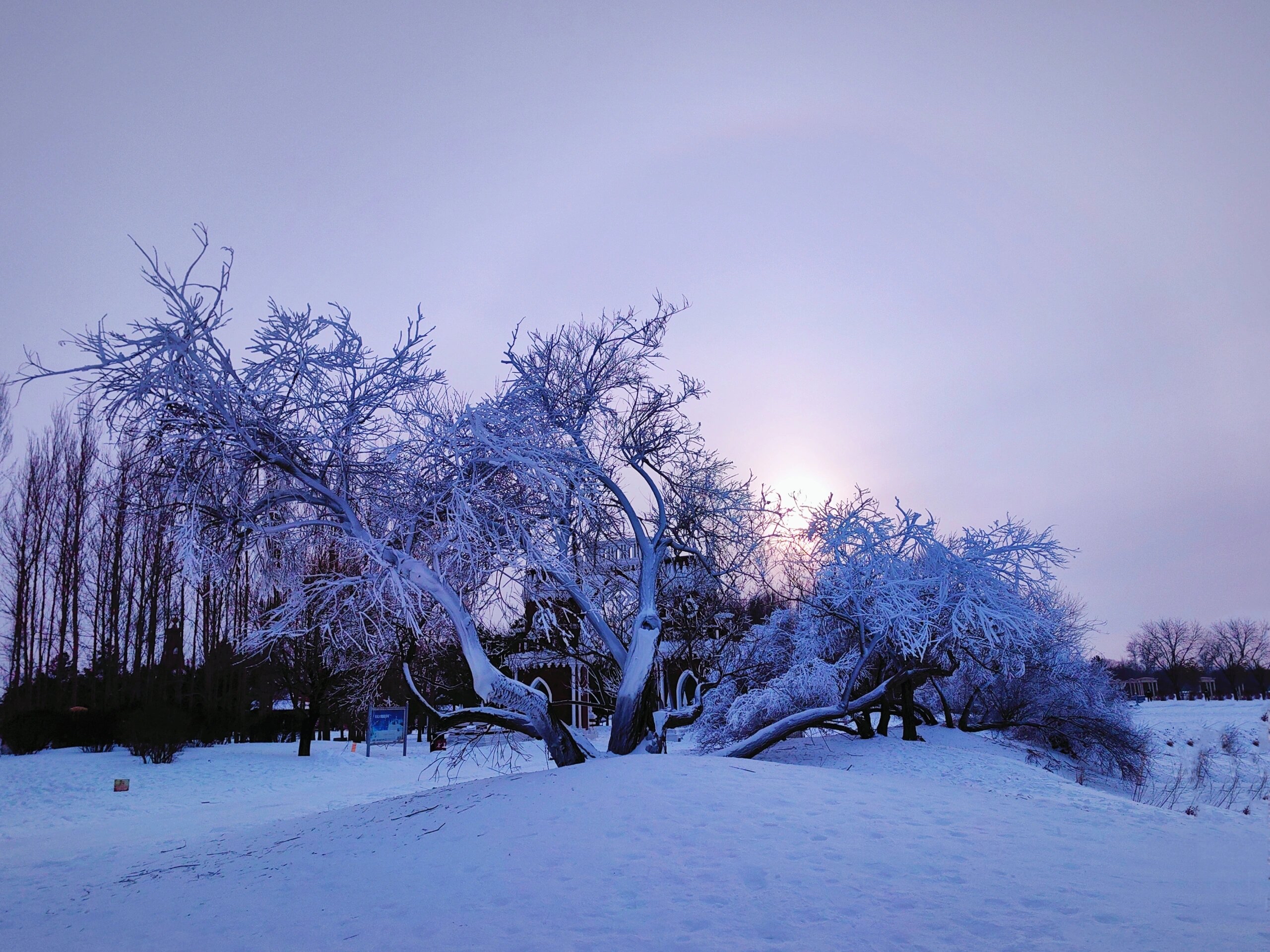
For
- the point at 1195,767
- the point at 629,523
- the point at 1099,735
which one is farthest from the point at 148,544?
the point at 1195,767

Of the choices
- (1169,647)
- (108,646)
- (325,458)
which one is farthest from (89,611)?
(1169,647)

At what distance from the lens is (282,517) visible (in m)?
11.0

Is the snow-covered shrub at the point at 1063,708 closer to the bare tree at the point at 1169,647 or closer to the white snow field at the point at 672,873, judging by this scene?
the white snow field at the point at 672,873

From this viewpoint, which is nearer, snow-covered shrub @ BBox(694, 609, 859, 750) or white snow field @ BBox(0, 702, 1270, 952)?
white snow field @ BBox(0, 702, 1270, 952)

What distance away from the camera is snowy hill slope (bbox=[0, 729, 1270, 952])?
5082 mm

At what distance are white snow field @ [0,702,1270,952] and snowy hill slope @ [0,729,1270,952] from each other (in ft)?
0.09

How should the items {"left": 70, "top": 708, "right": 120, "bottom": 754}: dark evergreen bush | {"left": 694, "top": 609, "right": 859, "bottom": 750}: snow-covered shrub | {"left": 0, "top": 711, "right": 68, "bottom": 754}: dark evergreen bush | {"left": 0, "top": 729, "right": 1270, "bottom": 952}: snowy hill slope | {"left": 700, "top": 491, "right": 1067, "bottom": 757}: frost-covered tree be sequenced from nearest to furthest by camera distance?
{"left": 0, "top": 729, "right": 1270, "bottom": 952}: snowy hill slope < {"left": 700, "top": 491, "right": 1067, "bottom": 757}: frost-covered tree < {"left": 694, "top": 609, "right": 859, "bottom": 750}: snow-covered shrub < {"left": 0, "top": 711, "right": 68, "bottom": 754}: dark evergreen bush < {"left": 70, "top": 708, "right": 120, "bottom": 754}: dark evergreen bush

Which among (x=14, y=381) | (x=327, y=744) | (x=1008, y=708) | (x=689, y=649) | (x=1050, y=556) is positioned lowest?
(x=327, y=744)

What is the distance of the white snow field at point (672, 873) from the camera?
509 cm

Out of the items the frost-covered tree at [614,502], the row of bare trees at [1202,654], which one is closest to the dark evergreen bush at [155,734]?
the frost-covered tree at [614,502]

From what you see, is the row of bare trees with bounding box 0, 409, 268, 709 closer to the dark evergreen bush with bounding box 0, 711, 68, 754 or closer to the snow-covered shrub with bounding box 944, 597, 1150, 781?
the dark evergreen bush with bounding box 0, 711, 68, 754

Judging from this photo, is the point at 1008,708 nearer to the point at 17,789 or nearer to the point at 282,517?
the point at 282,517

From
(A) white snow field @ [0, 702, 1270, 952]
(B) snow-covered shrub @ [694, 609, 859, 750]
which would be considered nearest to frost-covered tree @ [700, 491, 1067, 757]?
(B) snow-covered shrub @ [694, 609, 859, 750]

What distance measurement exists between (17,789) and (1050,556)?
2002 centimetres
